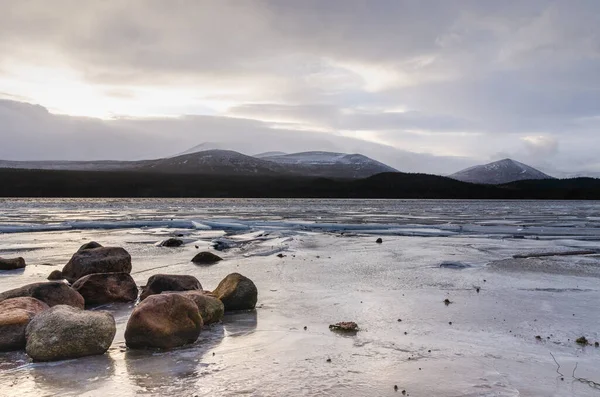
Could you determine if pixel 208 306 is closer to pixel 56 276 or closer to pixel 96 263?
pixel 96 263

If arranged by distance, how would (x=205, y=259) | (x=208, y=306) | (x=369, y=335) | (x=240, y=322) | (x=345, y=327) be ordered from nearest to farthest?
1. (x=369, y=335)
2. (x=345, y=327)
3. (x=208, y=306)
4. (x=240, y=322)
5. (x=205, y=259)

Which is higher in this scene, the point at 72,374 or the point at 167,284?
the point at 167,284

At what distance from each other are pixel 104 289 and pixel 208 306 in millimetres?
2506

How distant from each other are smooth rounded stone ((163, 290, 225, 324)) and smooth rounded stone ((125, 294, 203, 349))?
0.68m

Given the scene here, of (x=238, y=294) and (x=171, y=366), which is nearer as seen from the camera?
(x=171, y=366)

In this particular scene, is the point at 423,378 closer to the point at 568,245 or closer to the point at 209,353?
the point at 209,353

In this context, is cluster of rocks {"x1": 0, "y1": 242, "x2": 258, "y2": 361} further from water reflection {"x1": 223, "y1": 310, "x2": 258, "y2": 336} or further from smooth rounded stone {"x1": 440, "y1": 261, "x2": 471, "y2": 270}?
smooth rounded stone {"x1": 440, "y1": 261, "x2": 471, "y2": 270}

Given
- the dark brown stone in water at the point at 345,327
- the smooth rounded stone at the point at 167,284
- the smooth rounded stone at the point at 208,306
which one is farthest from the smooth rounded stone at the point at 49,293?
the dark brown stone in water at the point at 345,327

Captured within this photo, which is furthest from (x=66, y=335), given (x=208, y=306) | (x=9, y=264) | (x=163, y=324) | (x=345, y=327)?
(x=9, y=264)

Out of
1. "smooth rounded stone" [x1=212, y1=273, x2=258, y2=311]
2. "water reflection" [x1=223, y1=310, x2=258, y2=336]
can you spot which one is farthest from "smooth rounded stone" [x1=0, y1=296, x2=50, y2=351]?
"smooth rounded stone" [x1=212, y1=273, x2=258, y2=311]

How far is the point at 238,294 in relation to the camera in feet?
28.6

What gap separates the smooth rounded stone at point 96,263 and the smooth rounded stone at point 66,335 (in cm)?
475

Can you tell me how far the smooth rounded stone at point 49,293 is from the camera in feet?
26.5

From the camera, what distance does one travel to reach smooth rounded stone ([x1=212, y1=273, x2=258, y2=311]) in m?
8.73
